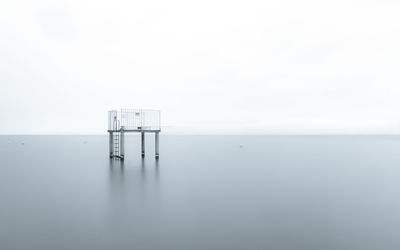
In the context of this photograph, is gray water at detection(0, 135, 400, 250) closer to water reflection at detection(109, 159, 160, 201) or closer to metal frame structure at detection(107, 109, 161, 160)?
water reflection at detection(109, 159, 160, 201)

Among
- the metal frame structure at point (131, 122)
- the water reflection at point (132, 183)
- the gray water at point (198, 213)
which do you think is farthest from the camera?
the metal frame structure at point (131, 122)

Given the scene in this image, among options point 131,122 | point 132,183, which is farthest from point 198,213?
point 131,122

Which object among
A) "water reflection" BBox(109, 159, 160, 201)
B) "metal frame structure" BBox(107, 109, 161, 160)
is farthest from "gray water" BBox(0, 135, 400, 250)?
"metal frame structure" BBox(107, 109, 161, 160)

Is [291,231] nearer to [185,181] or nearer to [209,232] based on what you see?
[209,232]

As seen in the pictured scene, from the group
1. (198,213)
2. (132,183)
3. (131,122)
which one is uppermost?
(131,122)

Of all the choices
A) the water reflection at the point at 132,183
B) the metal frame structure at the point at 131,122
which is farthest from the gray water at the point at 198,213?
the metal frame structure at the point at 131,122

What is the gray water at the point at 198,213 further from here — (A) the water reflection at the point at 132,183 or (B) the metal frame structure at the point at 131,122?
(B) the metal frame structure at the point at 131,122

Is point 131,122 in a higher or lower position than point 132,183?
higher

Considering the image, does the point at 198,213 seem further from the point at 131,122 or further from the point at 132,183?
the point at 131,122

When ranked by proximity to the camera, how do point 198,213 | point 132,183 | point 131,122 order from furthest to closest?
1. point 131,122
2. point 132,183
3. point 198,213

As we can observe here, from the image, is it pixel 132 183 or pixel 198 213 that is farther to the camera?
pixel 132 183

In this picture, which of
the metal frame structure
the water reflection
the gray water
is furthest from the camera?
the metal frame structure

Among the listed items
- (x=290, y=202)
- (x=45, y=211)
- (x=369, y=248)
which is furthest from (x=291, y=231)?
(x=45, y=211)

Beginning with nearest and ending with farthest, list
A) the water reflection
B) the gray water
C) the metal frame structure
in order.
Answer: the gray water
the water reflection
the metal frame structure
